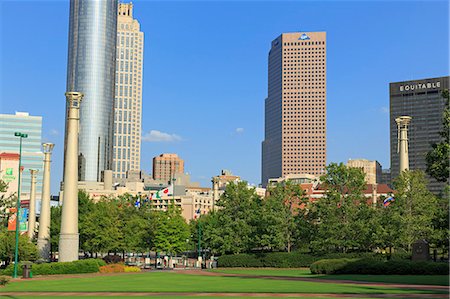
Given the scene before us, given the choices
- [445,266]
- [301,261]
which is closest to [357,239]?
[301,261]

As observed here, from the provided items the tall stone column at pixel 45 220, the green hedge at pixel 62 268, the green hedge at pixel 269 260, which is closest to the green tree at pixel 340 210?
the green hedge at pixel 269 260

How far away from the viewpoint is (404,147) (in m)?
70.9

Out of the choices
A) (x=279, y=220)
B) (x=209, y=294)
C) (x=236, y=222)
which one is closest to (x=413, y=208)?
(x=279, y=220)

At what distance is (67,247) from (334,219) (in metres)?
28.9

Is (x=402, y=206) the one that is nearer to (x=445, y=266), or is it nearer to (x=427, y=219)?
(x=427, y=219)

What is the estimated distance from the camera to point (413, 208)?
65375mm

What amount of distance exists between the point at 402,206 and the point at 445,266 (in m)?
17.9

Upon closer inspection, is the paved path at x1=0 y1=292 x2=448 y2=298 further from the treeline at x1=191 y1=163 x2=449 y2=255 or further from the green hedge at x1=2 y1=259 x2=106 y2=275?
the treeline at x1=191 y1=163 x2=449 y2=255

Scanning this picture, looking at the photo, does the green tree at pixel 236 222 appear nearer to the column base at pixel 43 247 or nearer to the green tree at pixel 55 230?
the column base at pixel 43 247

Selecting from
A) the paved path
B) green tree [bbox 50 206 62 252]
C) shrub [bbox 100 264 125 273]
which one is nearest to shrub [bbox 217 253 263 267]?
shrub [bbox 100 264 125 273]

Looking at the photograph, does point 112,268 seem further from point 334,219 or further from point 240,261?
point 334,219

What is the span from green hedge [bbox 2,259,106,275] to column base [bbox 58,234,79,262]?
1819mm

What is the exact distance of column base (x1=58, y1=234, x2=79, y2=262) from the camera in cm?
6222

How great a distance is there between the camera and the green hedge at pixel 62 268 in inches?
2335
